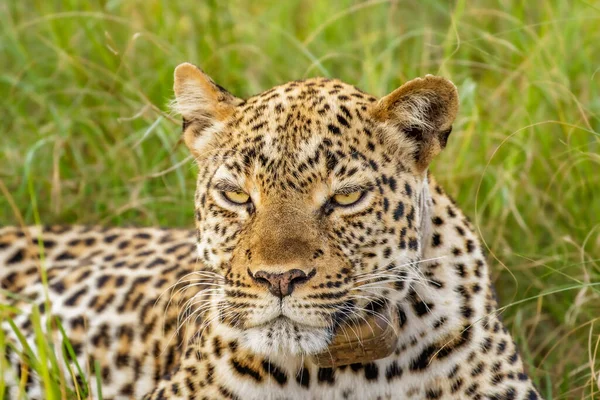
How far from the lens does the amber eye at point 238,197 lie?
4.43m

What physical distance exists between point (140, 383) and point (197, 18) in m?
3.28

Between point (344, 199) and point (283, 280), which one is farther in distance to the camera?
point (344, 199)

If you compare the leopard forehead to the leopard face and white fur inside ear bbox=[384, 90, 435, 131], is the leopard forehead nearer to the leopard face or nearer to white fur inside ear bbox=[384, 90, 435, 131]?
the leopard face

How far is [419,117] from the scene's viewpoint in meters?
4.49

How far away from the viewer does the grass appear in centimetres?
632

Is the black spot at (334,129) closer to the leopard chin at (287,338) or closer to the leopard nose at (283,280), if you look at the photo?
the leopard nose at (283,280)

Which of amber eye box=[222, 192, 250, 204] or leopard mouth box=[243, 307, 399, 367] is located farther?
amber eye box=[222, 192, 250, 204]

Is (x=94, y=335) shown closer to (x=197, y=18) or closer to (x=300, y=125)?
(x=300, y=125)

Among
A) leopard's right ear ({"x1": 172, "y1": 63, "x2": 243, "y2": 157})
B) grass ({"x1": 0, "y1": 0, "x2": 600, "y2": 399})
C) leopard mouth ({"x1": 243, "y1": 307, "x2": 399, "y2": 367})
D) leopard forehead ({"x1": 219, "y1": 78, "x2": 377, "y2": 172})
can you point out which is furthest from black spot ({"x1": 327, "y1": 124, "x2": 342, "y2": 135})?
grass ({"x1": 0, "y1": 0, "x2": 600, "y2": 399})

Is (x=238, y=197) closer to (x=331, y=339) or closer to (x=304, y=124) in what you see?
(x=304, y=124)

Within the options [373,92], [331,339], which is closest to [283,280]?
[331,339]

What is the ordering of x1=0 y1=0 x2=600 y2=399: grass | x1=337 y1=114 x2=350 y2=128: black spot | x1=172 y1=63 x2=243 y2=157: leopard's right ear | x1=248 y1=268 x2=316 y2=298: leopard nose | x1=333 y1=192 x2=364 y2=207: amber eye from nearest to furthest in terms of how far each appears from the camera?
x1=248 y1=268 x2=316 y2=298: leopard nose
x1=333 y1=192 x2=364 y2=207: amber eye
x1=337 y1=114 x2=350 y2=128: black spot
x1=172 y1=63 x2=243 y2=157: leopard's right ear
x1=0 y1=0 x2=600 y2=399: grass

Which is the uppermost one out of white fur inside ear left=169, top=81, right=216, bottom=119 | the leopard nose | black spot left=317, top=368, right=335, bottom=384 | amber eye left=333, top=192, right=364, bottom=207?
white fur inside ear left=169, top=81, right=216, bottom=119

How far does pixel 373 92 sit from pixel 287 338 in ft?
10.5
